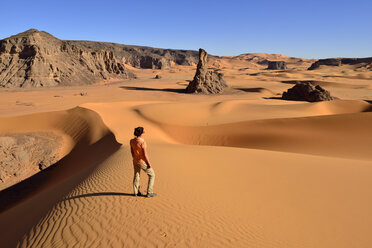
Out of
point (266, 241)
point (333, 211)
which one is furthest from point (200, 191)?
point (333, 211)

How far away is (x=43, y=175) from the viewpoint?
10359 mm

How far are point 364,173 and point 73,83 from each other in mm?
42021

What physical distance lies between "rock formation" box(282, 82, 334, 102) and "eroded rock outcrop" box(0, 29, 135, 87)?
112ft

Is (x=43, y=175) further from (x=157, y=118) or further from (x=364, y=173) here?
(x=364, y=173)

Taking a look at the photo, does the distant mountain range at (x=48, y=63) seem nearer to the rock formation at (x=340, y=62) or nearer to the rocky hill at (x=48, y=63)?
the rocky hill at (x=48, y=63)

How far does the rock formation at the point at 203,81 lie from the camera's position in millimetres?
32062

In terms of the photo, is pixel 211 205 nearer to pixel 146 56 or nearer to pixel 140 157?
pixel 140 157

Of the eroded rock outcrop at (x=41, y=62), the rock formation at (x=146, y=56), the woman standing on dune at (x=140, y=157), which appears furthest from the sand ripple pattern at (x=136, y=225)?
the rock formation at (x=146, y=56)

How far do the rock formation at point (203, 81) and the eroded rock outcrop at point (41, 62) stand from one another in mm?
21557

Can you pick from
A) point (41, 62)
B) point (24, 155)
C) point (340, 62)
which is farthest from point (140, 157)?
point (340, 62)

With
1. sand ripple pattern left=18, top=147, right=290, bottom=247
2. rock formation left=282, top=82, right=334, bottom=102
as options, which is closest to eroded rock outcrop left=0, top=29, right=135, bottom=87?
rock formation left=282, top=82, right=334, bottom=102

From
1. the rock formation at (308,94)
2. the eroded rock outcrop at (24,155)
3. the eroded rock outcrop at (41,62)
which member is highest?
the eroded rock outcrop at (41,62)

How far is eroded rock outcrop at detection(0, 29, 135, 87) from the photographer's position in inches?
1428

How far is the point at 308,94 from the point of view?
2656 cm
